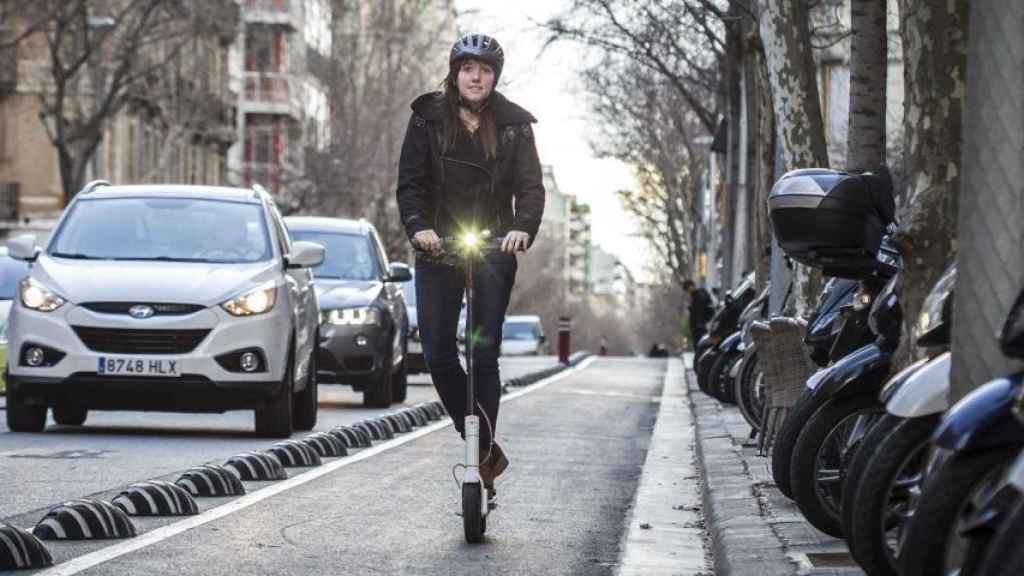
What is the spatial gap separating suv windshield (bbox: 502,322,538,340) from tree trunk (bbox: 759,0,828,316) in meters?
65.9

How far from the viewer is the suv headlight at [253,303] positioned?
15055 mm

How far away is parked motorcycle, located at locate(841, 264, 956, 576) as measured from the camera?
6.34 meters

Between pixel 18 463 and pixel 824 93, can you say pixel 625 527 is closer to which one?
pixel 18 463

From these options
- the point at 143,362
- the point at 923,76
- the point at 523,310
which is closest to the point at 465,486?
the point at 923,76

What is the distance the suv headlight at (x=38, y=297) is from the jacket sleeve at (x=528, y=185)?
6172 millimetres

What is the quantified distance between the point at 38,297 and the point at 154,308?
75 cm

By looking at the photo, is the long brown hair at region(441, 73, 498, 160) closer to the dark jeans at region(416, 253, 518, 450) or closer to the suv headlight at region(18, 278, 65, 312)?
the dark jeans at region(416, 253, 518, 450)

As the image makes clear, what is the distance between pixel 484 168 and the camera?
366 inches

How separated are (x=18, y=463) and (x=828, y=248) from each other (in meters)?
5.06

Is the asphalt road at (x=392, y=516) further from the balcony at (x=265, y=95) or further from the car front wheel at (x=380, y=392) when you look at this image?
the balcony at (x=265, y=95)

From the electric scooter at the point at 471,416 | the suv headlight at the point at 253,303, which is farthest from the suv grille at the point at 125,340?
the electric scooter at the point at 471,416

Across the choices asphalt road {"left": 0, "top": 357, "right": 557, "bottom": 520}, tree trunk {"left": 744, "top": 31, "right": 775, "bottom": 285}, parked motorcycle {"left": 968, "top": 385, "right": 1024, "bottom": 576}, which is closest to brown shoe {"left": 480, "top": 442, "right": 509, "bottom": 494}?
asphalt road {"left": 0, "top": 357, "right": 557, "bottom": 520}

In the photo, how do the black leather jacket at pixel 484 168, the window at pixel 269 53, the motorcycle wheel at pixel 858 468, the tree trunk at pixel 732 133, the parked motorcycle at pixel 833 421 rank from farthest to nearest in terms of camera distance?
the window at pixel 269 53
the tree trunk at pixel 732 133
the black leather jacket at pixel 484 168
the parked motorcycle at pixel 833 421
the motorcycle wheel at pixel 858 468

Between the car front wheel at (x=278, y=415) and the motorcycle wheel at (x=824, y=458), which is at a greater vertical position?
the motorcycle wheel at (x=824, y=458)
